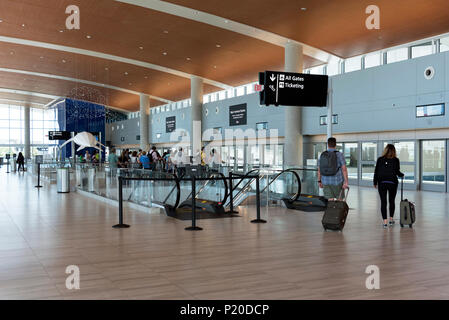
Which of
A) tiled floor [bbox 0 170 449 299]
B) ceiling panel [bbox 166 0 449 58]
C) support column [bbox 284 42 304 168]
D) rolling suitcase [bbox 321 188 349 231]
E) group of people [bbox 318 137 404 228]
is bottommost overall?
tiled floor [bbox 0 170 449 299]

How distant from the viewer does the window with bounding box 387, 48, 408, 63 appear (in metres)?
19.8

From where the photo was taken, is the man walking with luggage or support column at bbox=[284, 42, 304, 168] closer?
the man walking with luggage

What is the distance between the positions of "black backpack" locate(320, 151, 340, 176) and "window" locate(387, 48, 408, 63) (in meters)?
13.2

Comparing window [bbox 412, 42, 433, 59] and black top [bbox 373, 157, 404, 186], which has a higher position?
window [bbox 412, 42, 433, 59]

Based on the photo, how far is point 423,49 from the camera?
19.2 meters

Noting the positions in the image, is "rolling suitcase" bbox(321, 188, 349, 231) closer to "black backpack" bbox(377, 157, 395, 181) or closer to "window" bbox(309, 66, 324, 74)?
"black backpack" bbox(377, 157, 395, 181)

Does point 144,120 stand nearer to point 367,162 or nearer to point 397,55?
point 367,162

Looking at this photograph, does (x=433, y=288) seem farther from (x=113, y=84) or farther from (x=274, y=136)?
(x=113, y=84)

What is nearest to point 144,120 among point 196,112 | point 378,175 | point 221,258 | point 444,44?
point 196,112

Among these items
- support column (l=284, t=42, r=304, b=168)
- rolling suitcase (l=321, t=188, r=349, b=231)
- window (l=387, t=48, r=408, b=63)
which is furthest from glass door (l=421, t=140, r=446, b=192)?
rolling suitcase (l=321, t=188, r=349, b=231)

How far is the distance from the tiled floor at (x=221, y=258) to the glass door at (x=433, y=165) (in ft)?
25.6

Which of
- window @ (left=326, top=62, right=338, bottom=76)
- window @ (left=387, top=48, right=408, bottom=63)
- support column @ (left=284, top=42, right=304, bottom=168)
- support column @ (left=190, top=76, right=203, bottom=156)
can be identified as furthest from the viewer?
support column @ (left=190, top=76, right=203, bottom=156)

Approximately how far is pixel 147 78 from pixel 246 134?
9740 mm

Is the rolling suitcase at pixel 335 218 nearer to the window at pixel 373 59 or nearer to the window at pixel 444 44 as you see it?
the window at pixel 444 44
